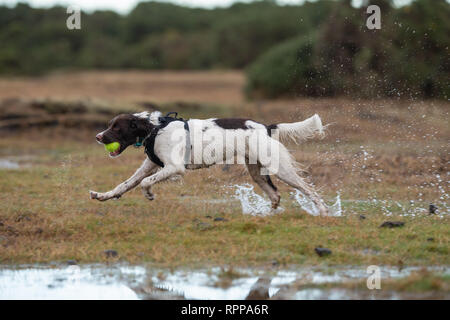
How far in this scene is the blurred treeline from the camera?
59.6ft

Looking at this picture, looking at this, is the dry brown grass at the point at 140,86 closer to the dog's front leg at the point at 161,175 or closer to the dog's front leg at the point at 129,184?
the dog's front leg at the point at 129,184

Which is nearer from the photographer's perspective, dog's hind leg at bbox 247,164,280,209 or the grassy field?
the grassy field

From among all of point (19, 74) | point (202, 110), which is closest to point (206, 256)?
point (202, 110)

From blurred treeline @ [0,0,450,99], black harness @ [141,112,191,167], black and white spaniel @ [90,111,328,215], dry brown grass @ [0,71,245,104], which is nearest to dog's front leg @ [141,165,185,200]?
black and white spaniel @ [90,111,328,215]

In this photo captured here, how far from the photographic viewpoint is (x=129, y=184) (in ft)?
23.9

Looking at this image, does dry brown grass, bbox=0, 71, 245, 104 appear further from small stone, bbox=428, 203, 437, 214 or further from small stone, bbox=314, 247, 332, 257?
small stone, bbox=314, 247, 332, 257

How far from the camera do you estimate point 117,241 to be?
6281mm

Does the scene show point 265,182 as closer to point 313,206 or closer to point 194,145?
point 313,206

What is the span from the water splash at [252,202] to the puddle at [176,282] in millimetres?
2297

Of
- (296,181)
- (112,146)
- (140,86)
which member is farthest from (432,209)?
(140,86)

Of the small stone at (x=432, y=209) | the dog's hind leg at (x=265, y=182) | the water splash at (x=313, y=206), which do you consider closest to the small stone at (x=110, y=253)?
the dog's hind leg at (x=265, y=182)

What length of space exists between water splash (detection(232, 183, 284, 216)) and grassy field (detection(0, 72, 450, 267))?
0.14 meters

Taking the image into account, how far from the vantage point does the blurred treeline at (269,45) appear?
1817 cm
